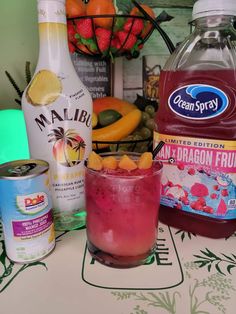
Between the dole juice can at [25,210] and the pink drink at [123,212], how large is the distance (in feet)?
0.22

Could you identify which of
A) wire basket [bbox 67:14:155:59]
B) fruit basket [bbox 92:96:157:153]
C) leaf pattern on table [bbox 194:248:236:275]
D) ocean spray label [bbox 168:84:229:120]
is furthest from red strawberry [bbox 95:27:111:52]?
leaf pattern on table [bbox 194:248:236:275]

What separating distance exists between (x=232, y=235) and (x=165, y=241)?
0.12 meters

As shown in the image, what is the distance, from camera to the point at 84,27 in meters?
0.61

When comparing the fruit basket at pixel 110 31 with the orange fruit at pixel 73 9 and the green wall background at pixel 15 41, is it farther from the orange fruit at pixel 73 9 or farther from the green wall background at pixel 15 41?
the green wall background at pixel 15 41

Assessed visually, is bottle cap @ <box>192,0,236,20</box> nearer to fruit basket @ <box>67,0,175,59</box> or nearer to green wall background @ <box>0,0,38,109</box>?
fruit basket @ <box>67,0,175,59</box>

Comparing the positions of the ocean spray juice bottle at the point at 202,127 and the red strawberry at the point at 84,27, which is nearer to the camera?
the ocean spray juice bottle at the point at 202,127

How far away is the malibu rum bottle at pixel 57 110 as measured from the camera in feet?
1.56

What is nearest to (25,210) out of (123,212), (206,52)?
(123,212)

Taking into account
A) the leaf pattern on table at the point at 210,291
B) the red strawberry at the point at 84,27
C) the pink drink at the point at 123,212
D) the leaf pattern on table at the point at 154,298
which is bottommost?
the leaf pattern on table at the point at 210,291

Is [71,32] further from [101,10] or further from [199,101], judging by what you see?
[199,101]

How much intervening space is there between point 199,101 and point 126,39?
25 centimetres

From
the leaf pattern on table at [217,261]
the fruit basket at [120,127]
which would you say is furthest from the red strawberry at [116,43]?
the leaf pattern on table at [217,261]

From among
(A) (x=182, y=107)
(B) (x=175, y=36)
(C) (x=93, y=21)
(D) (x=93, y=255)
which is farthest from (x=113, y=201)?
(B) (x=175, y=36)

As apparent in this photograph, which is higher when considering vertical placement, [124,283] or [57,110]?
[57,110]
